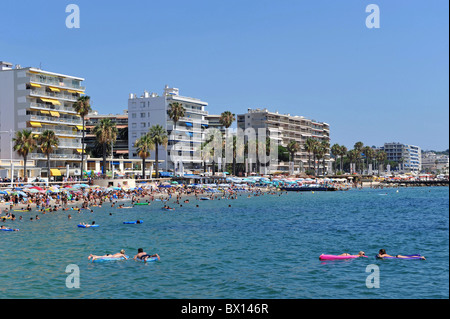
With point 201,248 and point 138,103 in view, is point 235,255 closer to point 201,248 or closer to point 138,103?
point 201,248

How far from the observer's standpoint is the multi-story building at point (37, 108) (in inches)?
3371

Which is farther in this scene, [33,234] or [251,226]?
[251,226]

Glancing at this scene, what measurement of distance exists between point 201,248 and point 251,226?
13263mm

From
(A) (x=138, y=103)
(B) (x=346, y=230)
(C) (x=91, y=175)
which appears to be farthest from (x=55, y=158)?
(B) (x=346, y=230)

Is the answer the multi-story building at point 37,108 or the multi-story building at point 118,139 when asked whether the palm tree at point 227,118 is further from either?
the multi-story building at point 37,108

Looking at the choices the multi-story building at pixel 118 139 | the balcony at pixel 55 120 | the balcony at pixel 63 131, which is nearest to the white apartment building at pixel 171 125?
the multi-story building at pixel 118 139

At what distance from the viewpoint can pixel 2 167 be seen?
73.8m

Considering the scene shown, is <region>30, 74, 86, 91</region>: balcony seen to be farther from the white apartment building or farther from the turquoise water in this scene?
the turquoise water

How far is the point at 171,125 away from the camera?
124 m

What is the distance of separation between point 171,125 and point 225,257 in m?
97.4

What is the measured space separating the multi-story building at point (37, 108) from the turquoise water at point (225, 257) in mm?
38909

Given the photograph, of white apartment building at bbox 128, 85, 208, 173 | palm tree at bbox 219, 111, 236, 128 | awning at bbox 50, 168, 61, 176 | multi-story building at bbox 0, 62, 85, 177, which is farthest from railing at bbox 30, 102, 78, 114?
palm tree at bbox 219, 111, 236, 128

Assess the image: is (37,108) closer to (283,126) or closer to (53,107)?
(53,107)

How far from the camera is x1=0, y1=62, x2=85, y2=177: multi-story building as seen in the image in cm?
8562
